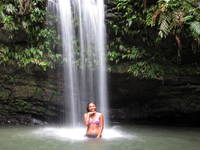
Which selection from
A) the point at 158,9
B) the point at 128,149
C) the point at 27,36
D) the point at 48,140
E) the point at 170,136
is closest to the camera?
the point at 128,149

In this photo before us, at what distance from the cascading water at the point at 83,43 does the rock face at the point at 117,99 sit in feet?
1.38

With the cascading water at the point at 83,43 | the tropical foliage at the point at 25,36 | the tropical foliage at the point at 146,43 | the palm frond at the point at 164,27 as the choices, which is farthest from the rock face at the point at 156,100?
the tropical foliage at the point at 25,36

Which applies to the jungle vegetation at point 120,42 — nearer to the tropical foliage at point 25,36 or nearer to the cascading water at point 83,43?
the tropical foliage at point 25,36

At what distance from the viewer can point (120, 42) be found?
975cm

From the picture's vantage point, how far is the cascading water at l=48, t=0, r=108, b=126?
31.8ft

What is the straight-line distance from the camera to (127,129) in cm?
929

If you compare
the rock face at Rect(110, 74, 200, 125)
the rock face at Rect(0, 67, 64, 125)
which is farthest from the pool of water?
the rock face at Rect(110, 74, 200, 125)

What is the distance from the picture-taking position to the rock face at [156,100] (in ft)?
32.3

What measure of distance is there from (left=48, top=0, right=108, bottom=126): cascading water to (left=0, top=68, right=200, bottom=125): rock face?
16.5 inches

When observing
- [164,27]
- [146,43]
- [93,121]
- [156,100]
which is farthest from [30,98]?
[164,27]

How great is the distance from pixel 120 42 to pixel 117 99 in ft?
6.97

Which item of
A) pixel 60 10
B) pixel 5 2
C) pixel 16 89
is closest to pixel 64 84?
pixel 16 89

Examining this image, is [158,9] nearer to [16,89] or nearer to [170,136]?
[170,136]

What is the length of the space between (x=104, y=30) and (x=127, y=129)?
3260mm
